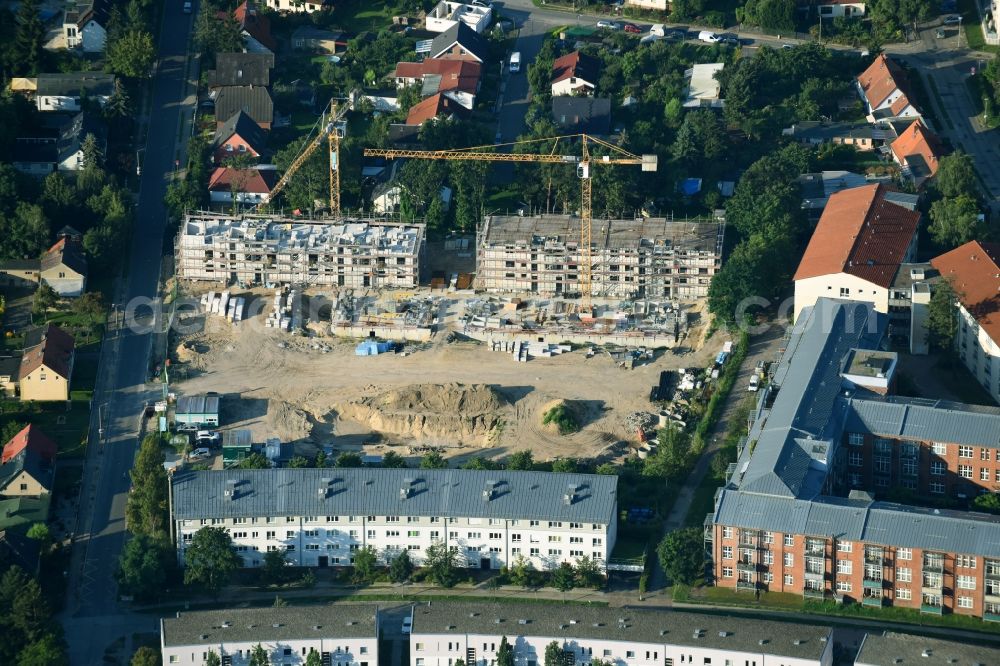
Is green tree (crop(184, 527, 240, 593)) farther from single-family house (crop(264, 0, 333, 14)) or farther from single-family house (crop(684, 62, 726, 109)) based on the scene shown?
single-family house (crop(264, 0, 333, 14))

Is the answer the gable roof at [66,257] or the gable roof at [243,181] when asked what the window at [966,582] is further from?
the gable roof at [66,257]

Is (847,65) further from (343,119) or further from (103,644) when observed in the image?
(103,644)

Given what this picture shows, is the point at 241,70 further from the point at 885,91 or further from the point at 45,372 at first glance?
the point at 885,91

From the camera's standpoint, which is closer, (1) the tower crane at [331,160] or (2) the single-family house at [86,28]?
(1) the tower crane at [331,160]

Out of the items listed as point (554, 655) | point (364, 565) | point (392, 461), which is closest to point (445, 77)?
point (392, 461)

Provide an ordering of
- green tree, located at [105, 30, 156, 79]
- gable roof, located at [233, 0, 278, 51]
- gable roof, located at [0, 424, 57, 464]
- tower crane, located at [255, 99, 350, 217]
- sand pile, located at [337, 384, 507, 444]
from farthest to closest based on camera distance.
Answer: gable roof, located at [233, 0, 278, 51] < green tree, located at [105, 30, 156, 79] < tower crane, located at [255, 99, 350, 217] < sand pile, located at [337, 384, 507, 444] < gable roof, located at [0, 424, 57, 464]

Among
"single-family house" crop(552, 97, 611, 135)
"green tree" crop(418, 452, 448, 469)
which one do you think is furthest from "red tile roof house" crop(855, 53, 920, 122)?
"green tree" crop(418, 452, 448, 469)

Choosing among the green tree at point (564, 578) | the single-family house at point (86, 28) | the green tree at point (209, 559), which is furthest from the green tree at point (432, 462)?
the single-family house at point (86, 28)
